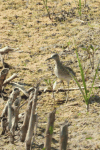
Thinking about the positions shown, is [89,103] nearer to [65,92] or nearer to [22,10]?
[65,92]

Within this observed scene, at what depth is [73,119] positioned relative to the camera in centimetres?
499

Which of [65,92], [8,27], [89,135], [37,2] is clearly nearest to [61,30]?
[8,27]

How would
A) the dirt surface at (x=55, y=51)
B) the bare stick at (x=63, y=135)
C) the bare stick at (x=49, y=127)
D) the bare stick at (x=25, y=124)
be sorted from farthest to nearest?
1. the dirt surface at (x=55, y=51)
2. the bare stick at (x=25, y=124)
3. the bare stick at (x=49, y=127)
4. the bare stick at (x=63, y=135)

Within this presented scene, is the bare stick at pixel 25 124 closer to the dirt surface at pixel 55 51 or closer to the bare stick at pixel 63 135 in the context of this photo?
the dirt surface at pixel 55 51

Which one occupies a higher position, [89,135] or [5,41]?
[5,41]

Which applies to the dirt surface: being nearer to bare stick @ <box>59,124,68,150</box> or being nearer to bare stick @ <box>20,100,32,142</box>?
bare stick @ <box>20,100,32,142</box>

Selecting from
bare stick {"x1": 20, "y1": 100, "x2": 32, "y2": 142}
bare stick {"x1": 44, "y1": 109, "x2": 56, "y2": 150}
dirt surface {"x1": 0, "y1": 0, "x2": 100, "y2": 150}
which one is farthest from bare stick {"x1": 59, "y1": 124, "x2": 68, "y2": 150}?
dirt surface {"x1": 0, "y1": 0, "x2": 100, "y2": 150}

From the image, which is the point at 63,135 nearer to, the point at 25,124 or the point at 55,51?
the point at 25,124

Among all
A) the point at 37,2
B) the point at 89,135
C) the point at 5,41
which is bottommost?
the point at 89,135

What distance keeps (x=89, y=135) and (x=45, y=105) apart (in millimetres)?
1232

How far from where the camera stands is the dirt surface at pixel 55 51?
4.64 meters

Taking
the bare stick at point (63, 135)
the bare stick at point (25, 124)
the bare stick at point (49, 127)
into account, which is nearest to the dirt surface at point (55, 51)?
the bare stick at point (25, 124)

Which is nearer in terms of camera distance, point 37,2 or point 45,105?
point 45,105

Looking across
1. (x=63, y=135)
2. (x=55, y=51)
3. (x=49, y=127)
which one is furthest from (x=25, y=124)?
(x=55, y=51)
